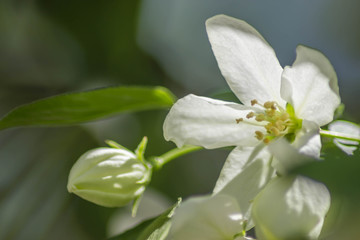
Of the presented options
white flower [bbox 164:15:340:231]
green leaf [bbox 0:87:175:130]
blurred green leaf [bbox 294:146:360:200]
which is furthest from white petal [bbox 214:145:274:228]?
green leaf [bbox 0:87:175:130]

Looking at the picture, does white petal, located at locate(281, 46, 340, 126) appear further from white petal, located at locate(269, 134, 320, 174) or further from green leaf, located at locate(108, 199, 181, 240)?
green leaf, located at locate(108, 199, 181, 240)

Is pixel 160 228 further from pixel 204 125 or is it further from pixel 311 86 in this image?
pixel 311 86

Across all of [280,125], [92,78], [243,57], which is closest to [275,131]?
[280,125]

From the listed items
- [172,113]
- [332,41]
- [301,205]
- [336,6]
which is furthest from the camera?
[336,6]

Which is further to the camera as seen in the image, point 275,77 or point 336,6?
point 336,6

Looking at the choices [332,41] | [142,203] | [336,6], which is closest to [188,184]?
[142,203]

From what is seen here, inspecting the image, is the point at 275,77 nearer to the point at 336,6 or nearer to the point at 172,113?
the point at 172,113

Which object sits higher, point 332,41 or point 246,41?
point 246,41
